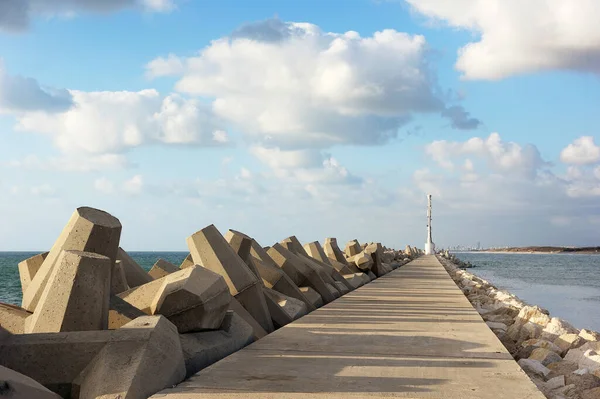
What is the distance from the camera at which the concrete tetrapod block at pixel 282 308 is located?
244 inches

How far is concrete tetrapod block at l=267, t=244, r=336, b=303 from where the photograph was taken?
847 cm

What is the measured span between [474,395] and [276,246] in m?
5.71

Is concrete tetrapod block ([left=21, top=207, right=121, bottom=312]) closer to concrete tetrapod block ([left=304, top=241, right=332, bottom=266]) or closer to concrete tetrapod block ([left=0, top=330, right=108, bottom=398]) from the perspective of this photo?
concrete tetrapod block ([left=0, top=330, right=108, bottom=398])

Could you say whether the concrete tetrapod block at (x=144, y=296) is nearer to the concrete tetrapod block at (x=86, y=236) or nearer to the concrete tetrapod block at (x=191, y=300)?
the concrete tetrapod block at (x=191, y=300)

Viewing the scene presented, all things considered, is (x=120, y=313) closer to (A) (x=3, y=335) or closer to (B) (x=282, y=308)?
(A) (x=3, y=335)

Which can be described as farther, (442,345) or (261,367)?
(442,345)

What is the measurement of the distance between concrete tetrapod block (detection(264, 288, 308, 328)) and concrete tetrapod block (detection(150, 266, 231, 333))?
1945 millimetres

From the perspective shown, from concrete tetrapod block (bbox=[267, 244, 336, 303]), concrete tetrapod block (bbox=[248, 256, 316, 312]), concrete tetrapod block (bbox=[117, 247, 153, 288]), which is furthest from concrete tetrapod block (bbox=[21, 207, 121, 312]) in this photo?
concrete tetrapod block (bbox=[267, 244, 336, 303])

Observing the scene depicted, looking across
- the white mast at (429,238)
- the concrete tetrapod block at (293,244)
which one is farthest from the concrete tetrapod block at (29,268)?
the white mast at (429,238)

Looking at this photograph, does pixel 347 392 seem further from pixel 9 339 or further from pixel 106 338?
pixel 9 339

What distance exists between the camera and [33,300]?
4.61 metres

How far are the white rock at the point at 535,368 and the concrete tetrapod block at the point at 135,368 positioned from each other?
108 inches

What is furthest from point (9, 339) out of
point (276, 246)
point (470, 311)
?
point (276, 246)

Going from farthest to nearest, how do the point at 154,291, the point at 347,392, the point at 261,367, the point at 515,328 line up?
the point at 515,328 < the point at 154,291 < the point at 261,367 < the point at 347,392
